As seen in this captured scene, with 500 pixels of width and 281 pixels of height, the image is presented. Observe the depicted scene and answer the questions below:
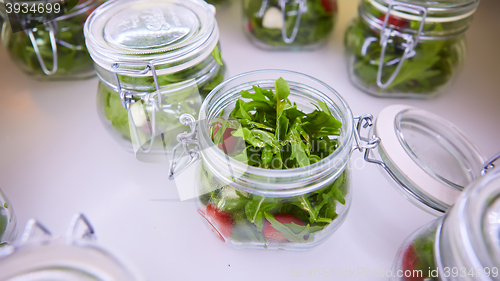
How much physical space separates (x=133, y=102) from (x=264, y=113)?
0.60ft

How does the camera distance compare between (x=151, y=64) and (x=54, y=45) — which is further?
(x=54, y=45)

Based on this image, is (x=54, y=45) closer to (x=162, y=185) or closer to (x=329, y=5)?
(x=162, y=185)

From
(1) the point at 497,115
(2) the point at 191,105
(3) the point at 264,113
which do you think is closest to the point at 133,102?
(2) the point at 191,105

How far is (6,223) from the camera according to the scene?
423 mm

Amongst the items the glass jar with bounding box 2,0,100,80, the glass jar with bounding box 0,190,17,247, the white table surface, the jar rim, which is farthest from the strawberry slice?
the glass jar with bounding box 0,190,17,247

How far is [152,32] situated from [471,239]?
0.42 metres

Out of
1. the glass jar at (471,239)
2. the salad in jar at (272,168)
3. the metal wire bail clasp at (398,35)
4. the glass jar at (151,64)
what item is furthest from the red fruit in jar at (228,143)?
the metal wire bail clasp at (398,35)

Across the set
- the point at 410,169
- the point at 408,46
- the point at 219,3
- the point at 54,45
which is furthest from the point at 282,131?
the point at 219,3

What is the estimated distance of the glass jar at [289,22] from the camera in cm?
67

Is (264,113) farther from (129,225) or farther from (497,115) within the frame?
(497,115)

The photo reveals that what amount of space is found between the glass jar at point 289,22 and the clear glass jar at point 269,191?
27 centimetres

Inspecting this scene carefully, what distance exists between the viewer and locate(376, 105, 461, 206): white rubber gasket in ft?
1.29

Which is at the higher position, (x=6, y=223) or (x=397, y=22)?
(x=397, y=22)

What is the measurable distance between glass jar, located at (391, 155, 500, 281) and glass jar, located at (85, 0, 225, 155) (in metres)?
0.33
